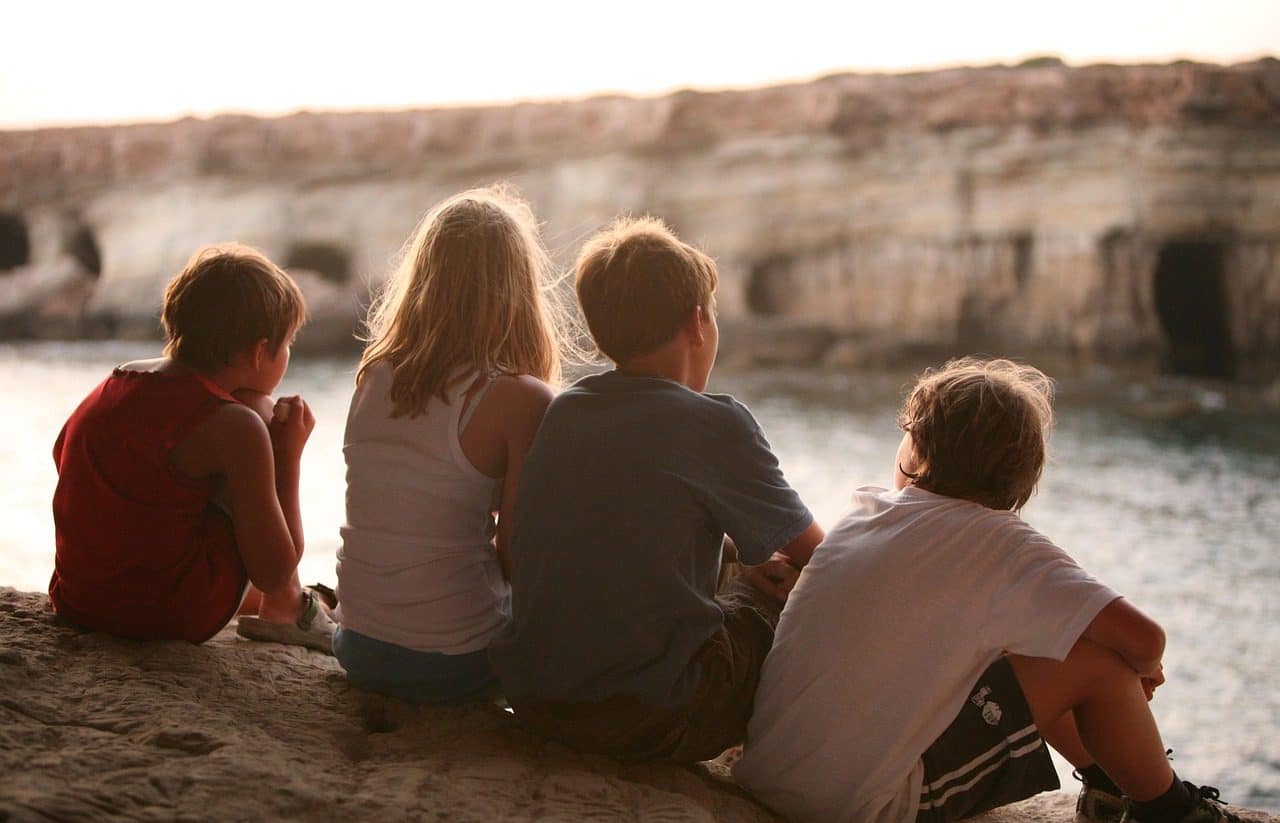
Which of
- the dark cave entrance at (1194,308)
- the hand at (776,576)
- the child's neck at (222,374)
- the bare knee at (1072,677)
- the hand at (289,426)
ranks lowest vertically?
the dark cave entrance at (1194,308)

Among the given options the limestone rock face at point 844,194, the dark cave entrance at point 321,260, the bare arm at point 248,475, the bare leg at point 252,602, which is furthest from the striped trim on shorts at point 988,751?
the dark cave entrance at point 321,260

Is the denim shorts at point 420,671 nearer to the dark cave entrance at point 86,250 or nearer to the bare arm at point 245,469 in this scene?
the bare arm at point 245,469

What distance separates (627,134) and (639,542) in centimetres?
945

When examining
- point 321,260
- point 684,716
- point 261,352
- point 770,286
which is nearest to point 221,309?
point 261,352

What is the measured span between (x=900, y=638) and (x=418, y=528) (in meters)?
0.63

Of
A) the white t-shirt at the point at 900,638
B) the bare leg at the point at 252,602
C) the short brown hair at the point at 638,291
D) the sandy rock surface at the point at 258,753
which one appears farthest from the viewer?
the bare leg at the point at 252,602

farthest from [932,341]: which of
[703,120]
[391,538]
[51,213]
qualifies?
[391,538]

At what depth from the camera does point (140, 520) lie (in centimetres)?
164

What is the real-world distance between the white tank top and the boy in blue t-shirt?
12 centimetres

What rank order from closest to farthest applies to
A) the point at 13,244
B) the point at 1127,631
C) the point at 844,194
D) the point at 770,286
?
the point at 1127,631, the point at 844,194, the point at 770,286, the point at 13,244

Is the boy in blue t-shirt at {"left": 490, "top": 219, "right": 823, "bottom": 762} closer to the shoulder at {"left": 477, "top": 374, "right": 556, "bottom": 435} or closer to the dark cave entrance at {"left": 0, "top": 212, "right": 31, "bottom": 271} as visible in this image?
the shoulder at {"left": 477, "top": 374, "right": 556, "bottom": 435}

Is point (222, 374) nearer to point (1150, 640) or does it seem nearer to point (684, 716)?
point (684, 716)

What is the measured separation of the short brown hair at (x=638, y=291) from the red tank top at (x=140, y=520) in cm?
51

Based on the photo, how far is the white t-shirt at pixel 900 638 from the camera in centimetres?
140
